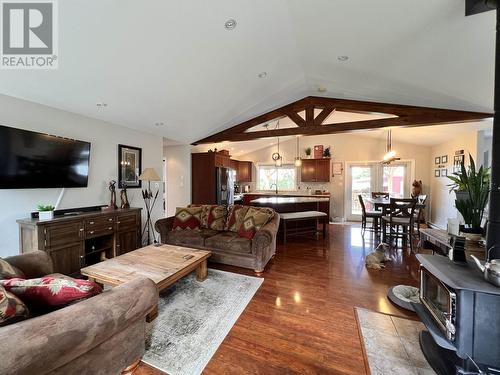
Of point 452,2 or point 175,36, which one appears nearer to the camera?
point 452,2

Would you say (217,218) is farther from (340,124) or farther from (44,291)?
(340,124)

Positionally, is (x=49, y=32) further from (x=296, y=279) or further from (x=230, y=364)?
(x=296, y=279)

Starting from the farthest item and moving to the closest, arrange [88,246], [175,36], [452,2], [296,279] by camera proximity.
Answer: [88,246] < [296,279] < [175,36] < [452,2]

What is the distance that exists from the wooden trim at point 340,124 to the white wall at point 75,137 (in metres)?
2.11

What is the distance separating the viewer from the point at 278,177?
26.2 feet

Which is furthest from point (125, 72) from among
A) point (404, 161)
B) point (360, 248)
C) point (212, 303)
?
point (404, 161)

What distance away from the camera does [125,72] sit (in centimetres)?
258

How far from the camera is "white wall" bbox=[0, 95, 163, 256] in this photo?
2580 mm

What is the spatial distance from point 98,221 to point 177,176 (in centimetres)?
294

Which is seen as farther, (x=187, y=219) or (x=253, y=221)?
(x=187, y=219)

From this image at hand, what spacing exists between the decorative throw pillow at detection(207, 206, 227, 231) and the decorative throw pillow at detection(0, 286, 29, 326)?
279 cm

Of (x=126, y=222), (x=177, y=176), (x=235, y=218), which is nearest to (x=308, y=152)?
(x=177, y=176)

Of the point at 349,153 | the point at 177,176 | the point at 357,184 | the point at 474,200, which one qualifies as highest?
the point at 349,153

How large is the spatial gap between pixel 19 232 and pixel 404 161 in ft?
29.3
